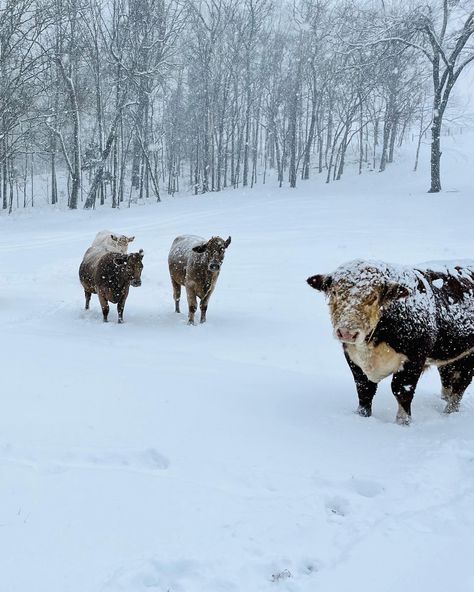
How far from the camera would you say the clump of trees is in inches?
981

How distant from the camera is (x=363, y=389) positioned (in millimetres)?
4715

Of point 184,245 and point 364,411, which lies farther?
point 184,245

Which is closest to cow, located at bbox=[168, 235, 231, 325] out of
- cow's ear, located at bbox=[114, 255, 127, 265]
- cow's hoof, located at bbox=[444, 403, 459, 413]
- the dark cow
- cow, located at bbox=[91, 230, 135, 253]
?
the dark cow

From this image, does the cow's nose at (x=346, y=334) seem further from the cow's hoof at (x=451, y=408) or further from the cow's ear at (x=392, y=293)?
the cow's hoof at (x=451, y=408)

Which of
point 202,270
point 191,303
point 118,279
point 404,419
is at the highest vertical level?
point 202,270

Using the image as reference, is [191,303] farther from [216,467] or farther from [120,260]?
[216,467]

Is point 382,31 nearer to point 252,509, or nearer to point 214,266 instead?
point 214,266

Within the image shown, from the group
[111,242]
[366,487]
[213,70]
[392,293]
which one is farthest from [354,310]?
[213,70]

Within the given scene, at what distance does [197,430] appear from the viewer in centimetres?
411

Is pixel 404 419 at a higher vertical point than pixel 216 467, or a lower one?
lower

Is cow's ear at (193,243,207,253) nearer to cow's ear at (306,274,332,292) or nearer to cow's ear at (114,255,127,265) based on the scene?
cow's ear at (114,255,127,265)

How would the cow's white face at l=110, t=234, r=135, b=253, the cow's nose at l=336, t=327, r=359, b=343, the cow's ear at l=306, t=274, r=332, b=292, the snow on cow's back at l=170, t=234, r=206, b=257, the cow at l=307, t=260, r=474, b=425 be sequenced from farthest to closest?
the cow's white face at l=110, t=234, r=135, b=253, the snow on cow's back at l=170, t=234, r=206, b=257, the cow's ear at l=306, t=274, r=332, b=292, the cow at l=307, t=260, r=474, b=425, the cow's nose at l=336, t=327, r=359, b=343

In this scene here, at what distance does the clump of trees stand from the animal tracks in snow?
61.2ft

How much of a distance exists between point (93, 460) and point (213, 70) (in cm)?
4044
